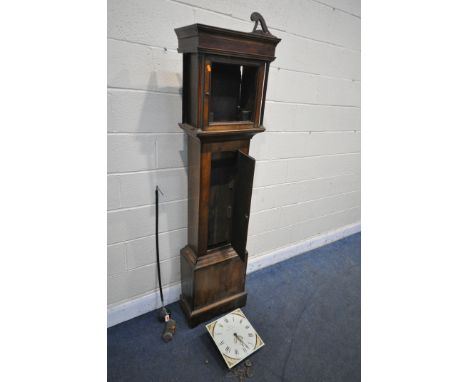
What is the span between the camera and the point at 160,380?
1301 mm

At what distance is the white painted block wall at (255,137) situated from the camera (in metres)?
1.22

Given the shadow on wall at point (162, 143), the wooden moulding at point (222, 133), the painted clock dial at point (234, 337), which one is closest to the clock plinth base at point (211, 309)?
the painted clock dial at point (234, 337)

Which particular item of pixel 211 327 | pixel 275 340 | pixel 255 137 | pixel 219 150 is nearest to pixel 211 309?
pixel 211 327

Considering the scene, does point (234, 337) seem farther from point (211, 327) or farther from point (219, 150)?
point (219, 150)

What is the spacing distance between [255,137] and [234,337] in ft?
3.61

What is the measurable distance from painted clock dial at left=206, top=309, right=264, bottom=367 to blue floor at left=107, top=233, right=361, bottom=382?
0.06m

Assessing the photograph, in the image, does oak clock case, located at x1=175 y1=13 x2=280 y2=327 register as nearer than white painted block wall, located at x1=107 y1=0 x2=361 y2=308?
Yes

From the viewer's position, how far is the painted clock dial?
54.3 inches

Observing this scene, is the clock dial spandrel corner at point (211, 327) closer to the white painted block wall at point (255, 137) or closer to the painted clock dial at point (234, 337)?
the painted clock dial at point (234, 337)

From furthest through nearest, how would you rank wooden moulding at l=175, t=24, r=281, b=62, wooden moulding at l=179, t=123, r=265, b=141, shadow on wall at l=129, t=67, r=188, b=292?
shadow on wall at l=129, t=67, r=188, b=292 < wooden moulding at l=179, t=123, r=265, b=141 < wooden moulding at l=175, t=24, r=281, b=62

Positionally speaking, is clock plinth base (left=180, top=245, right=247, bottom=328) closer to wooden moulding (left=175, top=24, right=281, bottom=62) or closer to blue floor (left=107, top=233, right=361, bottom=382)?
blue floor (left=107, top=233, right=361, bottom=382)

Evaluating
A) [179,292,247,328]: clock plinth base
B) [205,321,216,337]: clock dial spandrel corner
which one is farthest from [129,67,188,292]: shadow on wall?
[205,321,216,337]: clock dial spandrel corner

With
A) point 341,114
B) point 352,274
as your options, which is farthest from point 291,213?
point 341,114

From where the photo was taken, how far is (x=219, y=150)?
1.26 metres
